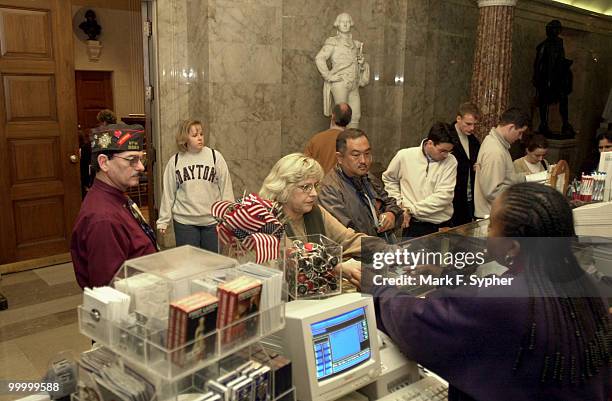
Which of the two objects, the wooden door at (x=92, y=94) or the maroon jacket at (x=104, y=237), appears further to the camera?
the wooden door at (x=92, y=94)

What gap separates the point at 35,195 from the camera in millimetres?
5504

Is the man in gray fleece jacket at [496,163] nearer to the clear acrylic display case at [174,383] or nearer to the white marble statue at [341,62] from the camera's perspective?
the white marble statue at [341,62]

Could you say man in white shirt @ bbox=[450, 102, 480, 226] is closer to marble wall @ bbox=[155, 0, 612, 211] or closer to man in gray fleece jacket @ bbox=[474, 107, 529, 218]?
man in gray fleece jacket @ bbox=[474, 107, 529, 218]

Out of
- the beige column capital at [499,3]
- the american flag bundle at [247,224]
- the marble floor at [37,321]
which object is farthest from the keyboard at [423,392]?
the beige column capital at [499,3]

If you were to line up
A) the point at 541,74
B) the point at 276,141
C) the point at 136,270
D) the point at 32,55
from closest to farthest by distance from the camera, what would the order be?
1. the point at 136,270
2. the point at 32,55
3. the point at 276,141
4. the point at 541,74

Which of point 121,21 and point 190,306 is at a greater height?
point 121,21

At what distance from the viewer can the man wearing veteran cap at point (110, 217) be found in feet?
7.60

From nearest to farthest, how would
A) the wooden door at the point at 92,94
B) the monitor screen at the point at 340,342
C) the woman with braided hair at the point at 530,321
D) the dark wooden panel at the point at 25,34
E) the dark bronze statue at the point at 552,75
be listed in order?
the woman with braided hair at the point at 530,321 → the monitor screen at the point at 340,342 → the dark wooden panel at the point at 25,34 → the dark bronze statue at the point at 552,75 → the wooden door at the point at 92,94

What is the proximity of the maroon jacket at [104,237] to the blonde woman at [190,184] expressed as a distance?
1.92 m

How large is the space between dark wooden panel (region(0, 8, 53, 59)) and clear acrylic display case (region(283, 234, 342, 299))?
4384 millimetres

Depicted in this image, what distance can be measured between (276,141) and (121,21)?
17.9ft

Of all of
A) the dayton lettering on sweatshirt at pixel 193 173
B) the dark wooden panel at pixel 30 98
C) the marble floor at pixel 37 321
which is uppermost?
the dark wooden panel at pixel 30 98

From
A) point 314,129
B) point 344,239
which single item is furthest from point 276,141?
point 344,239

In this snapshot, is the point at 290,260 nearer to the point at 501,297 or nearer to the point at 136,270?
the point at 136,270
